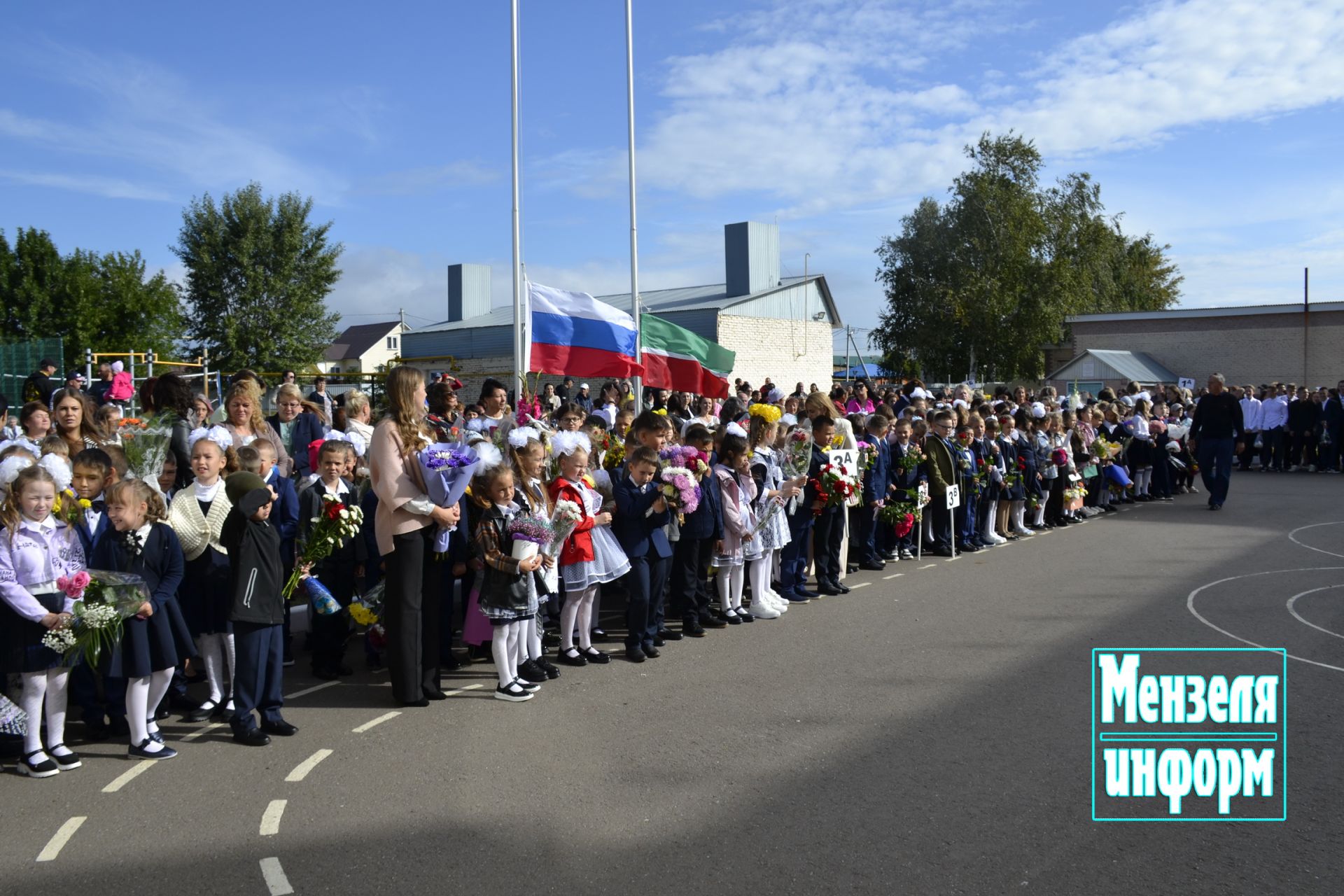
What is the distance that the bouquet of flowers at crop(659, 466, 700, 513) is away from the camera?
27.3ft

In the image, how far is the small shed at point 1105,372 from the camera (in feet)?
155

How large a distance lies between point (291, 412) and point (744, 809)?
6851mm

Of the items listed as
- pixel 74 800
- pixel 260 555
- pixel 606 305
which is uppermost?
pixel 606 305

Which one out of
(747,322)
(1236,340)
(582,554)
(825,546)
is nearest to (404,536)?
(582,554)

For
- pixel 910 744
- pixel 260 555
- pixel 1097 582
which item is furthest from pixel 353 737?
pixel 1097 582

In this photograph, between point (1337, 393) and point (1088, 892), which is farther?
point (1337, 393)

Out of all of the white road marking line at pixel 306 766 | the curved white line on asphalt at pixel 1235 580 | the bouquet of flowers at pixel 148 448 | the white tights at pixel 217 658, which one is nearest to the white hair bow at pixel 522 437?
the white tights at pixel 217 658

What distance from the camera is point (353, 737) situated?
628 cm

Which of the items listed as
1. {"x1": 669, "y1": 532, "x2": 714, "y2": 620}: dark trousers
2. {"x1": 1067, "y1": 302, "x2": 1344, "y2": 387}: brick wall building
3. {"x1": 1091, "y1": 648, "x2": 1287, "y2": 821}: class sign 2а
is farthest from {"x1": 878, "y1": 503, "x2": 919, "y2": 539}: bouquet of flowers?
{"x1": 1067, "y1": 302, "x2": 1344, "y2": 387}: brick wall building

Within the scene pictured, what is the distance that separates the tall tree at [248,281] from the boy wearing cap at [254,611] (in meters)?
38.4

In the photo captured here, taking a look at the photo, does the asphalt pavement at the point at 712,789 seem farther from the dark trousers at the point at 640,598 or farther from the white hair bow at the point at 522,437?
the white hair bow at the point at 522,437

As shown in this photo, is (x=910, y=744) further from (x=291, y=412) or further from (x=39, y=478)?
(x=291, y=412)

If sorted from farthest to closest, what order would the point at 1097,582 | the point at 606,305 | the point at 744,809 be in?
the point at 606,305
the point at 1097,582
the point at 744,809

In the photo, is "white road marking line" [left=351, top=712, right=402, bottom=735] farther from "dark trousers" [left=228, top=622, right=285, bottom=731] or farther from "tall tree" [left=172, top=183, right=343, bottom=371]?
"tall tree" [left=172, top=183, right=343, bottom=371]
